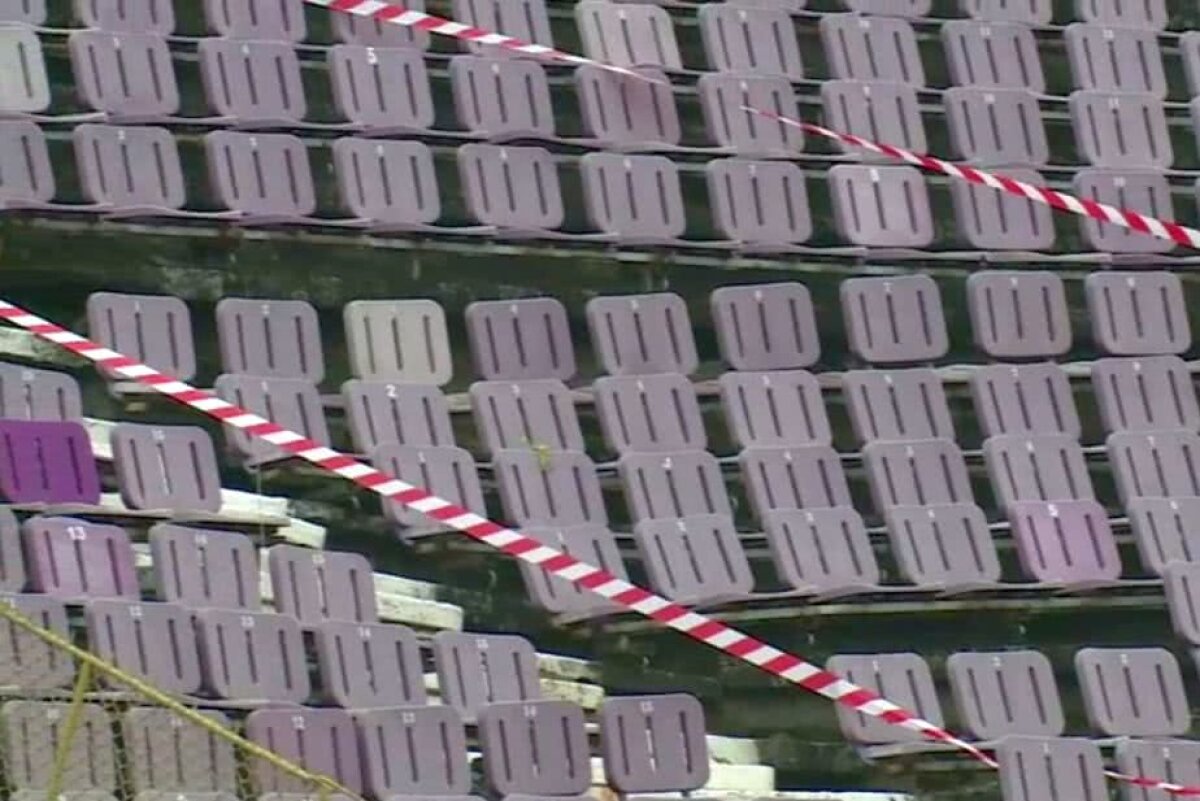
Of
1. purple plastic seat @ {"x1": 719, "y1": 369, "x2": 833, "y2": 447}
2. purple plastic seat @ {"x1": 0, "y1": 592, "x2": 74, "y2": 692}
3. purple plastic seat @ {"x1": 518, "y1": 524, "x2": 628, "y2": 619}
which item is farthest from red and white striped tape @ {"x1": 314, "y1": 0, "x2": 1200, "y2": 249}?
purple plastic seat @ {"x1": 0, "y1": 592, "x2": 74, "y2": 692}

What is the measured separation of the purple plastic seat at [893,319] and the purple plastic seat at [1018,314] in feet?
0.44

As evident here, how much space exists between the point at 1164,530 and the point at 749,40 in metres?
2.22

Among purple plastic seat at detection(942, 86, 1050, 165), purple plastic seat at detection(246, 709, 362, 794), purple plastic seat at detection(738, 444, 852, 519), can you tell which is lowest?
purple plastic seat at detection(246, 709, 362, 794)

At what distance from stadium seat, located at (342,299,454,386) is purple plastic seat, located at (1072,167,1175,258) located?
240 centimetres

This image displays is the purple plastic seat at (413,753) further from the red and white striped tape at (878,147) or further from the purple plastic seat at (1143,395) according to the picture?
the purple plastic seat at (1143,395)

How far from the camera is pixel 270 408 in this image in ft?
27.3

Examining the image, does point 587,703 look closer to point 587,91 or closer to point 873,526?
point 873,526

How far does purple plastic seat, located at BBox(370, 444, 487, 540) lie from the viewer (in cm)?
827

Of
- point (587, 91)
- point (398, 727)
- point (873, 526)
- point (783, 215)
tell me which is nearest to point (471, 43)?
point (587, 91)

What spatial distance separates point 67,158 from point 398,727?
7.53 feet

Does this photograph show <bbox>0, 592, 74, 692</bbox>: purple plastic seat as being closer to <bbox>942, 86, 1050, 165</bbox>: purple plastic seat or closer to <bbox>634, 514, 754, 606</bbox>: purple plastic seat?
<bbox>634, 514, 754, 606</bbox>: purple plastic seat

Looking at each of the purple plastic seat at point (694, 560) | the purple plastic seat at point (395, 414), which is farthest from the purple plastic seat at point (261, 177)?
the purple plastic seat at point (694, 560)

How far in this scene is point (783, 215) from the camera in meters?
9.51

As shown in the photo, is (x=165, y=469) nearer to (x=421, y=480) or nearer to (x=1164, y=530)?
(x=421, y=480)
